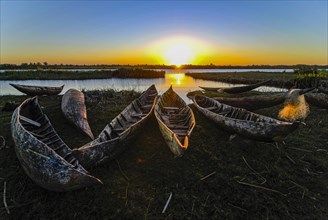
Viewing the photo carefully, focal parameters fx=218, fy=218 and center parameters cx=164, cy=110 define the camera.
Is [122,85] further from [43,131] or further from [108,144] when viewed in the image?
[108,144]

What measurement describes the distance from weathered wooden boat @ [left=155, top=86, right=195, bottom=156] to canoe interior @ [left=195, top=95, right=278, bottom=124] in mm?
1163

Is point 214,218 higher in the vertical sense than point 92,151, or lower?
lower

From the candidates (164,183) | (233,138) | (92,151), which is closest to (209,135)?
(233,138)

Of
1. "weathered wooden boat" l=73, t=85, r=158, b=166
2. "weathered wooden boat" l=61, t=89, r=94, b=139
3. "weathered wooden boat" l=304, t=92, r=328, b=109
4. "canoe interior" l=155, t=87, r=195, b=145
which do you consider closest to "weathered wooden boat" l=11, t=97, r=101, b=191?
"weathered wooden boat" l=73, t=85, r=158, b=166

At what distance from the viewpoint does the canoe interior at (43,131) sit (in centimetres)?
493

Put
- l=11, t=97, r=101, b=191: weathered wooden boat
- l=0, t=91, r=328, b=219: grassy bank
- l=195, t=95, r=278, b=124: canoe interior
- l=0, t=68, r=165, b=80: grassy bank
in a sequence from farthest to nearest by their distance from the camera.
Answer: l=0, t=68, r=165, b=80: grassy bank < l=195, t=95, r=278, b=124: canoe interior < l=0, t=91, r=328, b=219: grassy bank < l=11, t=97, r=101, b=191: weathered wooden boat

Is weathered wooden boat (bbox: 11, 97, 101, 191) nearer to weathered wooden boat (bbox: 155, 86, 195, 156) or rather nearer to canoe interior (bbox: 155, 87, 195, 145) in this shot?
weathered wooden boat (bbox: 155, 86, 195, 156)

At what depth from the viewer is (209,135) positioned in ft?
22.6

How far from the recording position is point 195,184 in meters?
4.70

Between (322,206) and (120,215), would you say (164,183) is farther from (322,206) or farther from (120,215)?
(322,206)

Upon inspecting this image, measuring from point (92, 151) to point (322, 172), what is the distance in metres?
5.39

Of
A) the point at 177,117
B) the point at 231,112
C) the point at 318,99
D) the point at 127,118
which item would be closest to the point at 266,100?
the point at 231,112

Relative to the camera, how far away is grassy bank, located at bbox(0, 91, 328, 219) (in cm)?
400

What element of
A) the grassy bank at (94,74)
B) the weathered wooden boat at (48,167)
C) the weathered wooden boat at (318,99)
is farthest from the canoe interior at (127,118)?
the grassy bank at (94,74)
